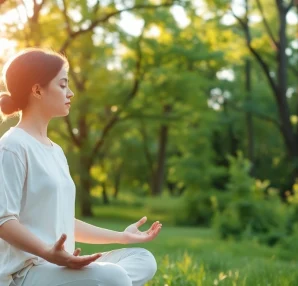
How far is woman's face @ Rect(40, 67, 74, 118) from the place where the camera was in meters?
3.13

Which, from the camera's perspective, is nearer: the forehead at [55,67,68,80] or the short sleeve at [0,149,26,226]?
the short sleeve at [0,149,26,226]

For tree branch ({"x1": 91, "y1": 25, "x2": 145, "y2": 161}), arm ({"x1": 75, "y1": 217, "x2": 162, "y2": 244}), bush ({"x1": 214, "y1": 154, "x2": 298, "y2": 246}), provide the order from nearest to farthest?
1. arm ({"x1": 75, "y1": 217, "x2": 162, "y2": 244})
2. bush ({"x1": 214, "y1": 154, "x2": 298, "y2": 246})
3. tree branch ({"x1": 91, "y1": 25, "x2": 145, "y2": 161})

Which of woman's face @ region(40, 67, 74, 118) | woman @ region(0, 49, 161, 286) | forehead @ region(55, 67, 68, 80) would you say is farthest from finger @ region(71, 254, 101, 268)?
forehead @ region(55, 67, 68, 80)

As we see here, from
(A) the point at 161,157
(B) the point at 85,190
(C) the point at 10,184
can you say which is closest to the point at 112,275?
(C) the point at 10,184

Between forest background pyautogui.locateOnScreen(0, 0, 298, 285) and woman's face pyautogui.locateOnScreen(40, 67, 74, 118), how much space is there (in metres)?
10.4

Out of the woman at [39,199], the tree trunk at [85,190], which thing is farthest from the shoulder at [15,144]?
the tree trunk at [85,190]

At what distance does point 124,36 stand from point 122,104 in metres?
2.99

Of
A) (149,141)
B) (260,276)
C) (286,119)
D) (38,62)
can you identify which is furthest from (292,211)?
(149,141)

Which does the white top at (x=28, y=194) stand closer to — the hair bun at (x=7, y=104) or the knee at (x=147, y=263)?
the hair bun at (x=7, y=104)

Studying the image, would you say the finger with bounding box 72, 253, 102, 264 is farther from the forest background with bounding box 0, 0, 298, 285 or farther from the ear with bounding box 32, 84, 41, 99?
the forest background with bounding box 0, 0, 298, 285

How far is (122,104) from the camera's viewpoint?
1052 inches

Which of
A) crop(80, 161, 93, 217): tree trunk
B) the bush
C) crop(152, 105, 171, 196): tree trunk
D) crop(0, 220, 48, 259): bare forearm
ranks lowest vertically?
crop(152, 105, 171, 196): tree trunk

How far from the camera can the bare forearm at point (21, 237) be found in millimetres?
2836

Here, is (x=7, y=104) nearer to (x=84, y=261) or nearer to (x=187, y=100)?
(x=84, y=261)
